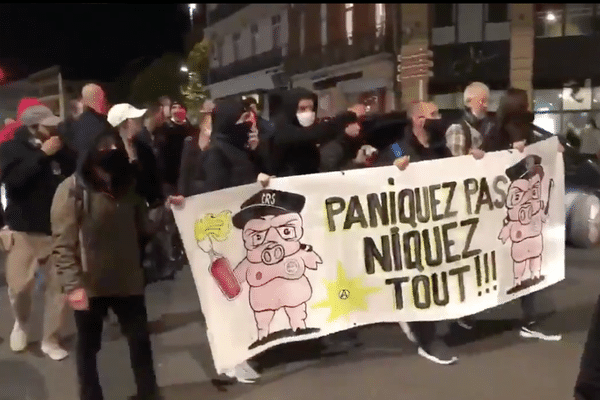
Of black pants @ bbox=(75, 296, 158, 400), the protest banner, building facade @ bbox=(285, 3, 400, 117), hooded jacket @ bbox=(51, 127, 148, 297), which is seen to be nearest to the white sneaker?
the protest banner

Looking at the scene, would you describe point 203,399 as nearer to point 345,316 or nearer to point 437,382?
point 345,316

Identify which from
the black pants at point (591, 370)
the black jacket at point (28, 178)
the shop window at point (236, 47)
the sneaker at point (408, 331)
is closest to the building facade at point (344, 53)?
the shop window at point (236, 47)

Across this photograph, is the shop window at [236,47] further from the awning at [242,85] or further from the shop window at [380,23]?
the shop window at [380,23]

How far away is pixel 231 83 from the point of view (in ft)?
12.3

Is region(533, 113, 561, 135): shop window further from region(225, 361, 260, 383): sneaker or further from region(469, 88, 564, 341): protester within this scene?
region(225, 361, 260, 383): sneaker

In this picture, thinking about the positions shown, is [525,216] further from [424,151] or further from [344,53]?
[344,53]

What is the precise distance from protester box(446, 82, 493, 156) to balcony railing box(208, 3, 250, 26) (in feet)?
4.91

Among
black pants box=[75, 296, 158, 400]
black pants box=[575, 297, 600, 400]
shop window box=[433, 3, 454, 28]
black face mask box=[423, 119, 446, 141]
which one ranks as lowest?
black pants box=[75, 296, 158, 400]

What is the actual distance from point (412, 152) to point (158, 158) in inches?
62.5

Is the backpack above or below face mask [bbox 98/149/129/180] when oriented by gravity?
below

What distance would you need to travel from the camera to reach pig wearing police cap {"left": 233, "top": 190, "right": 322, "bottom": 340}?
324cm

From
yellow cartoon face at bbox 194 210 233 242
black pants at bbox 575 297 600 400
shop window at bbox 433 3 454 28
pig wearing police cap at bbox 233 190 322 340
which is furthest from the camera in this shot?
shop window at bbox 433 3 454 28

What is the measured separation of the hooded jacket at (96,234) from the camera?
270cm

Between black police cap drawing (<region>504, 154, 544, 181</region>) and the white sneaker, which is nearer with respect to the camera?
black police cap drawing (<region>504, 154, 544, 181</region>)
